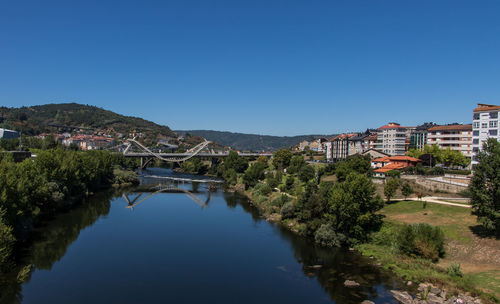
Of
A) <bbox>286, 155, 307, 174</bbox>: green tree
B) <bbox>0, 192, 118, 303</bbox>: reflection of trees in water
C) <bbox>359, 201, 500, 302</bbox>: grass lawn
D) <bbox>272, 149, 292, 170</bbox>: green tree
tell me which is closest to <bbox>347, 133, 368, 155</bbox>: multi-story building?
<bbox>272, 149, 292, 170</bbox>: green tree

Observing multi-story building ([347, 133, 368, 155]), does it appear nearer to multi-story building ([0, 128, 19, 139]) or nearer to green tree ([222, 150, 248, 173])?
green tree ([222, 150, 248, 173])

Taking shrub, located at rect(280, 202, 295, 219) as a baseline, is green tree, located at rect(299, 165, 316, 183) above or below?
above

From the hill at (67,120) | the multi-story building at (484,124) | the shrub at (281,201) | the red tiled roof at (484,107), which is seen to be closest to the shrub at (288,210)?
the shrub at (281,201)

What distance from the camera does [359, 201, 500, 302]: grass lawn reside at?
16.1m

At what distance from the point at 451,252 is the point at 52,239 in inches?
962

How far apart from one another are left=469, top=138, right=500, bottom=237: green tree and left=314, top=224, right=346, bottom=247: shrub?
792cm

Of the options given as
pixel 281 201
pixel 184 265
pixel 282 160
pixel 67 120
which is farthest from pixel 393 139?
pixel 67 120

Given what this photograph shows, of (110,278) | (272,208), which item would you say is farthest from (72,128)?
(110,278)

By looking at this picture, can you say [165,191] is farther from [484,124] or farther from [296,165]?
[484,124]

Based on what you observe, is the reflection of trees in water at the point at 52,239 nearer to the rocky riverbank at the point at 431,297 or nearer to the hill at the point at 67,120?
the rocky riverbank at the point at 431,297

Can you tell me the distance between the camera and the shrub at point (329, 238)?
2316cm

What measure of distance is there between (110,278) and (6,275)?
4.76 metres

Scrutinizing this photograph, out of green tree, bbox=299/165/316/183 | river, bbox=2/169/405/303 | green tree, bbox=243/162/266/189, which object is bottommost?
river, bbox=2/169/405/303

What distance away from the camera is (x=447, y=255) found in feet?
62.8
